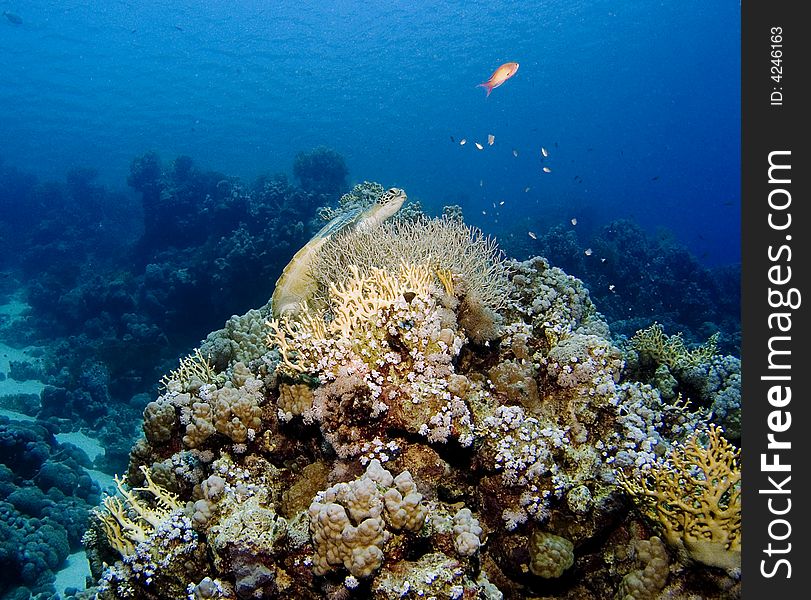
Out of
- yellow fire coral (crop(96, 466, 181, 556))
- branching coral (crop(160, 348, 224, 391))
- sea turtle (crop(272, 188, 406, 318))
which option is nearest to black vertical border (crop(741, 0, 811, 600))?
sea turtle (crop(272, 188, 406, 318))

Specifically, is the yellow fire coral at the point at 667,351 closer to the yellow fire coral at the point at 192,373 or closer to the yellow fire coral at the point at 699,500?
the yellow fire coral at the point at 699,500

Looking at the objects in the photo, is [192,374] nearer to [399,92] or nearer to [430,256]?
[430,256]

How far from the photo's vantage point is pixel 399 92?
8238cm

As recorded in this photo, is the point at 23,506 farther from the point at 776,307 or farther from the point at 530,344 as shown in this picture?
the point at 776,307

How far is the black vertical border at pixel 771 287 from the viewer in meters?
2.45

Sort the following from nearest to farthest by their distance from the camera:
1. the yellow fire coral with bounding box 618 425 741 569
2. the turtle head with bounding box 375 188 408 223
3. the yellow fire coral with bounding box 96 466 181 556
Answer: the yellow fire coral with bounding box 618 425 741 569, the yellow fire coral with bounding box 96 466 181 556, the turtle head with bounding box 375 188 408 223

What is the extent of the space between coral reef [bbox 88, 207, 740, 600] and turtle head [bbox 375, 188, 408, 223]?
42.4 inches

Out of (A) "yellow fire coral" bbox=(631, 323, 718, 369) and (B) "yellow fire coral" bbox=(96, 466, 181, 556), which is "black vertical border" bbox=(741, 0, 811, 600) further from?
(B) "yellow fire coral" bbox=(96, 466, 181, 556)

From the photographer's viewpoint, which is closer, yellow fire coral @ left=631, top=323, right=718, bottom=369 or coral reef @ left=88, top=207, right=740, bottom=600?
coral reef @ left=88, top=207, right=740, bottom=600

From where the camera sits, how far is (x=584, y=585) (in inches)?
129

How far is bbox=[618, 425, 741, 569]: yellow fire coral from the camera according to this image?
267cm

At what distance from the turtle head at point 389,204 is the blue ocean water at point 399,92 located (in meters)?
23.0

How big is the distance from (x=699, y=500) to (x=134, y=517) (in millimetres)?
4304

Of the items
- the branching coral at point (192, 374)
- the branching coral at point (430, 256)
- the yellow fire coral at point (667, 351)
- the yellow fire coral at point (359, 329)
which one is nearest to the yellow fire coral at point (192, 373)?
the branching coral at point (192, 374)
